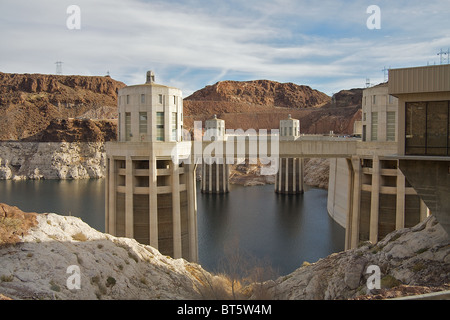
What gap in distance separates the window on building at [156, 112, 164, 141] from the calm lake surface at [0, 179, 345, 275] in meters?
11.2

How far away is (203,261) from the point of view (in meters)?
32.9

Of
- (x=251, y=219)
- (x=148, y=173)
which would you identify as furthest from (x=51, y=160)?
(x=148, y=173)

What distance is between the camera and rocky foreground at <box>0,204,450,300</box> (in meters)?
11.8

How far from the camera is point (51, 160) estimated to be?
111 meters

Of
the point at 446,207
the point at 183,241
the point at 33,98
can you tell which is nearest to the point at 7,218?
the point at 183,241

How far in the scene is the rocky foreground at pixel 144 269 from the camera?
11.8 m

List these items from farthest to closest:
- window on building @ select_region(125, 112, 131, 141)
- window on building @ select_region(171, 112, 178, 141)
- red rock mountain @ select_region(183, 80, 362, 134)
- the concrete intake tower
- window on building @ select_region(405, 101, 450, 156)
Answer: red rock mountain @ select_region(183, 80, 362, 134) → window on building @ select_region(171, 112, 178, 141) → window on building @ select_region(125, 112, 131, 141) → the concrete intake tower → window on building @ select_region(405, 101, 450, 156)

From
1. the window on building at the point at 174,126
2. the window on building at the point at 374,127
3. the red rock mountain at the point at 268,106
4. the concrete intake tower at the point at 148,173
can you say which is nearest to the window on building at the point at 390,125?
the window on building at the point at 374,127

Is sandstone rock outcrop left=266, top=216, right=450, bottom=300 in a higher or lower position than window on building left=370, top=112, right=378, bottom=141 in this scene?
lower

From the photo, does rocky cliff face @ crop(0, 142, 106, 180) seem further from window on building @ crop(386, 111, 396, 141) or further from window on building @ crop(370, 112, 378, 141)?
window on building @ crop(386, 111, 396, 141)

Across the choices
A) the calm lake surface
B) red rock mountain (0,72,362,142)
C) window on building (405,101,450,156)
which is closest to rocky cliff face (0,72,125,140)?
red rock mountain (0,72,362,142)

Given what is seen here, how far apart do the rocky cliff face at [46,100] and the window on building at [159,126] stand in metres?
119

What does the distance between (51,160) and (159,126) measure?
322 ft
